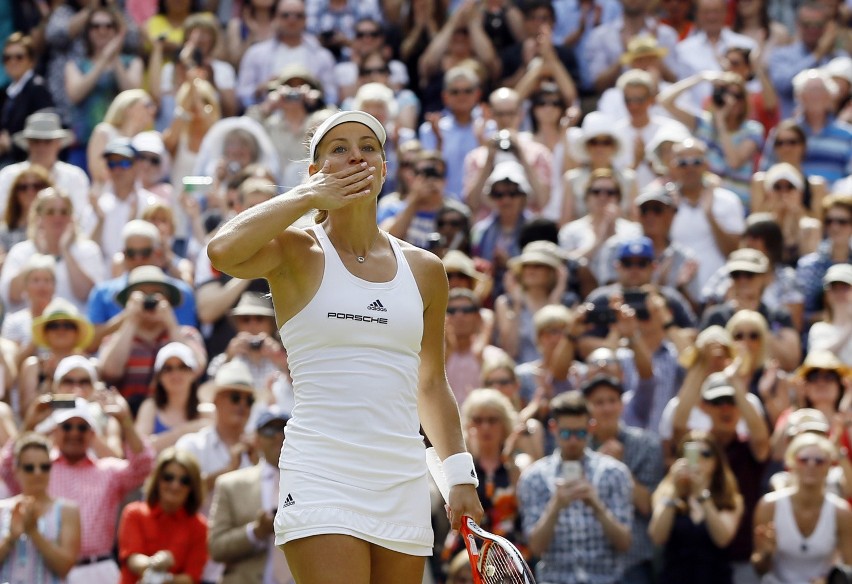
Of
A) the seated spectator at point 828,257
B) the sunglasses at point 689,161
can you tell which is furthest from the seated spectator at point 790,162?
the seated spectator at point 828,257

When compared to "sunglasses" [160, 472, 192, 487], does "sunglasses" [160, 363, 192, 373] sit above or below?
above

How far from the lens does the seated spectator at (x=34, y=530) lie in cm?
931

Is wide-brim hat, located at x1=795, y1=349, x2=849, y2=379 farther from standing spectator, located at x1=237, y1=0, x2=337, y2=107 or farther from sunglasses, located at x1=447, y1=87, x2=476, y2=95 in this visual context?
standing spectator, located at x1=237, y1=0, x2=337, y2=107

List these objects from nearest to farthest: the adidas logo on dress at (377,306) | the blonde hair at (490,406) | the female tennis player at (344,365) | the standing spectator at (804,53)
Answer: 1. the female tennis player at (344,365)
2. the adidas logo on dress at (377,306)
3. the blonde hair at (490,406)
4. the standing spectator at (804,53)

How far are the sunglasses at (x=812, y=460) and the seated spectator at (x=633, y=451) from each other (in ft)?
2.82

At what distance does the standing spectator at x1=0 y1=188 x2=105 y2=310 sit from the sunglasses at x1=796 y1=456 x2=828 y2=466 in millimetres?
5131

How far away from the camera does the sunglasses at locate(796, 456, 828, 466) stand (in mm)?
9625

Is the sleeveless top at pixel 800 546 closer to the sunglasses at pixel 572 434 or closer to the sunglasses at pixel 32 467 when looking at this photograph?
the sunglasses at pixel 572 434

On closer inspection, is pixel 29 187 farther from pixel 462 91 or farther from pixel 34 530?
pixel 34 530

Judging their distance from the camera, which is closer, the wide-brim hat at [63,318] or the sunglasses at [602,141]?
the wide-brim hat at [63,318]

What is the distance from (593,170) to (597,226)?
0.92m

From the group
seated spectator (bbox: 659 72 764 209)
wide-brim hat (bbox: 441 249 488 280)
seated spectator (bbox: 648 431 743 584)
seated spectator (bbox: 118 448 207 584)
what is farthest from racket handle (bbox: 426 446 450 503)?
seated spectator (bbox: 659 72 764 209)

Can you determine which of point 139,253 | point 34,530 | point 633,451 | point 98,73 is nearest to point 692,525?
A: point 633,451

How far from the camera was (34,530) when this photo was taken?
9.31 metres
